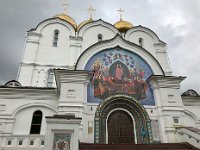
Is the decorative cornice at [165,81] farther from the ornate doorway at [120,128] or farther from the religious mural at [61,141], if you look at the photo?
the religious mural at [61,141]

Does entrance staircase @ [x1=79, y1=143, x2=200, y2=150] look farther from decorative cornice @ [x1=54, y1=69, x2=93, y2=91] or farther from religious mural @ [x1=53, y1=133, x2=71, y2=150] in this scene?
decorative cornice @ [x1=54, y1=69, x2=93, y2=91]

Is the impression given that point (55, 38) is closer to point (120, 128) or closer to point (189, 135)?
point (120, 128)

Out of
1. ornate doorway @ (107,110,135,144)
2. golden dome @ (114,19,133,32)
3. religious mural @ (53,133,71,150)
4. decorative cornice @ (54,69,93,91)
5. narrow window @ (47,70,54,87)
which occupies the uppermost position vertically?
golden dome @ (114,19,133,32)

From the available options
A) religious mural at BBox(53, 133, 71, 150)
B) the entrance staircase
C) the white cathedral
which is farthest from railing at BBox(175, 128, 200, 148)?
religious mural at BBox(53, 133, 71, 150)

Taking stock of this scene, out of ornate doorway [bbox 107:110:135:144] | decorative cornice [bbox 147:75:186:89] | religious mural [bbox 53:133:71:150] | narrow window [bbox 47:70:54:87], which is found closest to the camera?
religious mural [bbox 53:133:71:150]

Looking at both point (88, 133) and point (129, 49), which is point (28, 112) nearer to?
point (88, 133)

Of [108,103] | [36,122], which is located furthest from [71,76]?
[36,122]

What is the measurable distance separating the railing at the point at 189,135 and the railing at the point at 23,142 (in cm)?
732

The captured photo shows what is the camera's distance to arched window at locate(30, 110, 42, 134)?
12262 millimetres

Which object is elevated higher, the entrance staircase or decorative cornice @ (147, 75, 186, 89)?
decorative cornice @ (147, 75, 186, 89)

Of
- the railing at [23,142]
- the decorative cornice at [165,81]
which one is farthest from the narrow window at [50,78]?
the decorative cornice at [165,81]

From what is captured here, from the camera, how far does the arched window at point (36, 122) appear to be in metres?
12.3

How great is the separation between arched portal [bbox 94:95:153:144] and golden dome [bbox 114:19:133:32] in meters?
11.0

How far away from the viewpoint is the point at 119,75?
1297 centimetres
